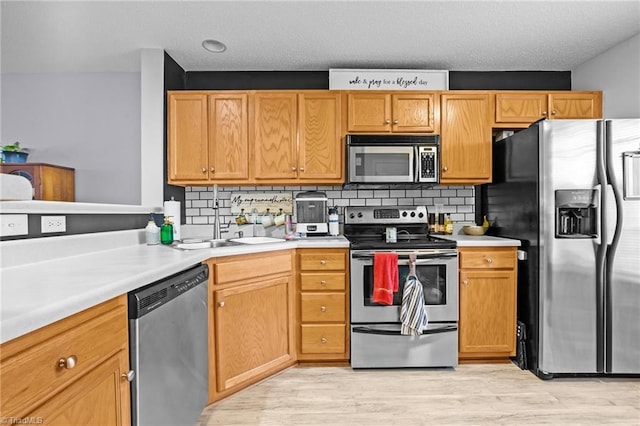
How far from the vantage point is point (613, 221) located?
2.35 m

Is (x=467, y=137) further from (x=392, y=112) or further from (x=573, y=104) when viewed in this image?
(x=573, y=104)

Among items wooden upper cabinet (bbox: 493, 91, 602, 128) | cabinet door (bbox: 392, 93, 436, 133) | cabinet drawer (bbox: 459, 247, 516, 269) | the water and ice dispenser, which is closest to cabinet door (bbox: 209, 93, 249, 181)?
cabinet door (bbox: 392, 93, 436, 133)

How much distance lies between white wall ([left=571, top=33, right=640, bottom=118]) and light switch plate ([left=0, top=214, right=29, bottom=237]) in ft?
12.6

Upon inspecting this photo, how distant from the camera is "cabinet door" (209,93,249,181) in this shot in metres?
2.97

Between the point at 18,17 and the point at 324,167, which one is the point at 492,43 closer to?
the point at 324,167

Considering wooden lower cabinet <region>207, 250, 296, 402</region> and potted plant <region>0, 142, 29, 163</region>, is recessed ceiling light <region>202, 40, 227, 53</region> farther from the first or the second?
potted plant <region>0, 142, 29, 163</region>

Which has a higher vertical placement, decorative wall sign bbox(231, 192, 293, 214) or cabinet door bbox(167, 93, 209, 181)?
cabinet door bbox(167, 93, 209, 181)

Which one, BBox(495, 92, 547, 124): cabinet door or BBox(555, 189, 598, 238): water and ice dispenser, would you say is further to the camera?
BBox(495, 92, 547, 124): cabinet door

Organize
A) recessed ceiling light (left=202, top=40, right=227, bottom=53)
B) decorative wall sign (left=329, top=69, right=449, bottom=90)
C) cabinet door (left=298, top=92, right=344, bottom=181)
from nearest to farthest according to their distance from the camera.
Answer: recessed ceiling light (left=202, top=40, right=227, bottom=53)
cabinet door (left=298, top=92, right=344, bottom=181)
decorative wall sign (left=329, top=69, right=449, bottom=90)

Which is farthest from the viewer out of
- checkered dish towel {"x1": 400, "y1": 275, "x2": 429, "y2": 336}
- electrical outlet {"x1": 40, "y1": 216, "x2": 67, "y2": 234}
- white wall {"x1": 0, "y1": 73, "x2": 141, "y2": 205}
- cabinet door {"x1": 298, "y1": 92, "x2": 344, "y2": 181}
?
white wall {"x1": 0, "y1": 73, "x2": 141, "y2": 205}

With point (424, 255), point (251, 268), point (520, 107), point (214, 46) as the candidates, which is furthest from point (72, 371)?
point (520, 107)

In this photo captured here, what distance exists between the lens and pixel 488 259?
2.67 metres

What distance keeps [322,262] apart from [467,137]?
1.59 m

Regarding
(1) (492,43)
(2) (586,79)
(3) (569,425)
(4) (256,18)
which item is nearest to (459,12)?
(1) (492,43)
